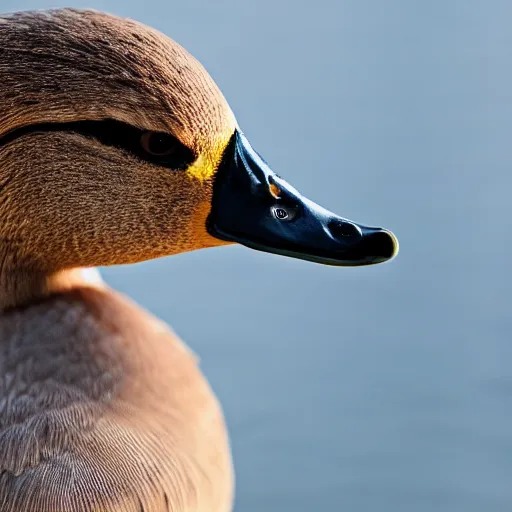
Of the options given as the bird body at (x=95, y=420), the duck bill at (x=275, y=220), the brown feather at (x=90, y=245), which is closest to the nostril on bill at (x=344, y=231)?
the duck bill at (x=275, y=220)

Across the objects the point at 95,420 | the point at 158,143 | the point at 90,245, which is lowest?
the point at 95,420

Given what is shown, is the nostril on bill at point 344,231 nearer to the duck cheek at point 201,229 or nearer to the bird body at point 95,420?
the duck cheek at point 201,229

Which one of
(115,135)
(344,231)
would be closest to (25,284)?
(115,135)

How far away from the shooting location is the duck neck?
0.82 metres

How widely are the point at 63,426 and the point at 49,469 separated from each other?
0.12 feet

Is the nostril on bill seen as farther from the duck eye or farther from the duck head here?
the duck eye

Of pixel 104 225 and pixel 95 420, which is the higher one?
pixel 104 225

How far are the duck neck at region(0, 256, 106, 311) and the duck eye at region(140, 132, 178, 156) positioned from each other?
0.18 m

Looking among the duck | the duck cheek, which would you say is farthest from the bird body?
the duck cheek

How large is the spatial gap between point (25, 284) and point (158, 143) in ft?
0.66

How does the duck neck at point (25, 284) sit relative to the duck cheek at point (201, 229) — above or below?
below

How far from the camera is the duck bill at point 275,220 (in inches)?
29.9

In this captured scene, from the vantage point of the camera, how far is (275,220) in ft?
2.52

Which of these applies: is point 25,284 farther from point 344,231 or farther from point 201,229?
point 344,231
